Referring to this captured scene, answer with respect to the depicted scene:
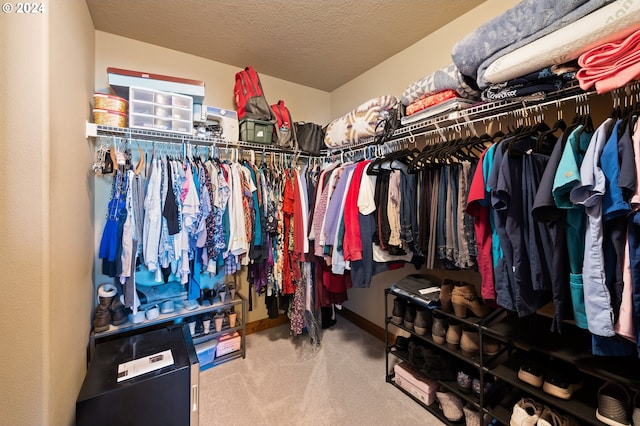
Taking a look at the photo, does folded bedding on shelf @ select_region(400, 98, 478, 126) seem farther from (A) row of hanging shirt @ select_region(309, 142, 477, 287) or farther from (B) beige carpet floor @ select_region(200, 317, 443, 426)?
(B) beige carpet floor @ select_region(200, 317, 443, 426)

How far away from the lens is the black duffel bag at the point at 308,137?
2.57 meters

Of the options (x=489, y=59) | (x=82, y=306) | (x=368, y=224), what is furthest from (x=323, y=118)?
(x=82, y=306)

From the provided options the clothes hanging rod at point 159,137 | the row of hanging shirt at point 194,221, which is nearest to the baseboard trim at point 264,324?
the row of hanging shirt at point 194,221

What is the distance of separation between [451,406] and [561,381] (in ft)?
2.14

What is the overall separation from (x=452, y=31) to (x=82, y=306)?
2988mm

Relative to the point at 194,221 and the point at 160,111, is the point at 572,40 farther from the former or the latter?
the point at 160,111

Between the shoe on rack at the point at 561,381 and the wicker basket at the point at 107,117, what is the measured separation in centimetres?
277

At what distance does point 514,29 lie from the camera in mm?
1146

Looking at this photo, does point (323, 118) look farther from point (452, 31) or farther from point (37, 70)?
point (37, 70)

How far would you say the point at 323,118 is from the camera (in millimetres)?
3131

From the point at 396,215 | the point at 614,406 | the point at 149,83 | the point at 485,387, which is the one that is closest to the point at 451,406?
the point at 485,387

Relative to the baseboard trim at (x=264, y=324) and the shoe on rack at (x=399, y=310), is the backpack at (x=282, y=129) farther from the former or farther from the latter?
the baseboard trim at (x=264, y=324)

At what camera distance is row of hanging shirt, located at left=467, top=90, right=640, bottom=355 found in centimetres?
83

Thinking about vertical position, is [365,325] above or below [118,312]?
below
